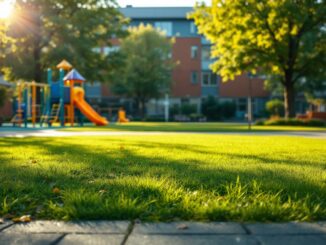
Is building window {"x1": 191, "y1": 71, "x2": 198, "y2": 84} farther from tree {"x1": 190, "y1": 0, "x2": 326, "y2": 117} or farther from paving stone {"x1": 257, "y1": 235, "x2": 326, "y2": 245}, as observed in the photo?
paving stone {"x1": 257, "y1": 235, "x2": 326, "y2": 245}

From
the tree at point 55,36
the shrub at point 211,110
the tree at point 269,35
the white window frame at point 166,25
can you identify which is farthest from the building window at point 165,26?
the tree at point 269,35

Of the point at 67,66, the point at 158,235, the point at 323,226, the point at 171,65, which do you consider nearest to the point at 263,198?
the point at 323,226

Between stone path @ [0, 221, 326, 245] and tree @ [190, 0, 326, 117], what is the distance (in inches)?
925

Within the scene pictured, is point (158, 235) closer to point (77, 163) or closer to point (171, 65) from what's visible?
point (77, 163)

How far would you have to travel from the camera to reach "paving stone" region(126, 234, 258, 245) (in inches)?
126

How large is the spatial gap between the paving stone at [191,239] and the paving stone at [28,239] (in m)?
0.64

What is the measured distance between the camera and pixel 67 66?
1116 inches

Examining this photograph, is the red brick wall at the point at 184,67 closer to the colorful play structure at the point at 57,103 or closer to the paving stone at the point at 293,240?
the colorful play structure at the point at 57,103

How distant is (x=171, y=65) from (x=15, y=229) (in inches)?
1822

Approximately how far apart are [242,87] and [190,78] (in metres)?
7.45

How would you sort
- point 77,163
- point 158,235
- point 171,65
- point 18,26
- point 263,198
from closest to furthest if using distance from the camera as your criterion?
point 158,235, point 263,198, point 77,163, point 18,26, point 171,65

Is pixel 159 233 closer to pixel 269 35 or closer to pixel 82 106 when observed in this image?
pixel 82 106

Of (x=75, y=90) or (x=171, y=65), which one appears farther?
(x=171, y=65)

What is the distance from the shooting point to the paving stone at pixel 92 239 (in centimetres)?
321
